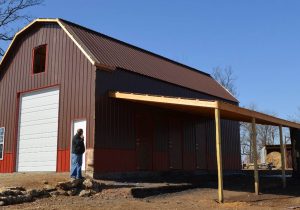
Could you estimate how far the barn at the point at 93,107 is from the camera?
646 inches

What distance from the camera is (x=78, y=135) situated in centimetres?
1441

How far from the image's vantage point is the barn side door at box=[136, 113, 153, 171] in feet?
59.8

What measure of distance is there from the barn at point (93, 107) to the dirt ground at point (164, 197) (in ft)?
7.27

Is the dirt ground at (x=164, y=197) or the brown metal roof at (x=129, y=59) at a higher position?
the brown metal roof at (x=129, y=59)

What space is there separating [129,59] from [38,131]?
17.6 ft

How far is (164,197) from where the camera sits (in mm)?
13547

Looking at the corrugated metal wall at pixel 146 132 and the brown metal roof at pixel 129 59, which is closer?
the corrugated metal wall at pixel 146 132

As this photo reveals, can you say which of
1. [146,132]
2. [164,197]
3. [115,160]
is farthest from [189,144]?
[164,197]

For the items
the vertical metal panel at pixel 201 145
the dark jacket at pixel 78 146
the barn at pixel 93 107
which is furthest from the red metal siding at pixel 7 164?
the vertical metal panel at pixel 201 145

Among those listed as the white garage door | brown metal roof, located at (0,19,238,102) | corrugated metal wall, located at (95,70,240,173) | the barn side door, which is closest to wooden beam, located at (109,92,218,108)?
corrugated metal wall, located at (95,70,240,173)

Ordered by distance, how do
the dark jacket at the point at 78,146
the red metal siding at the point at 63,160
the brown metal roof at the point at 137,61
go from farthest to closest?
1. the brown metal roof at the point at 137,61
2. the red metal siding at the point at 63,160
3. the dark jacket at the point at 78,146

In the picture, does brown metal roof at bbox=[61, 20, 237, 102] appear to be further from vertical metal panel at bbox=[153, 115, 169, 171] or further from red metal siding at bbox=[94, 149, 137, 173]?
red metal siding at bbox=[94, 149, 137, 173]

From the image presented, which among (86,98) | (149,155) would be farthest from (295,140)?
(86,98)

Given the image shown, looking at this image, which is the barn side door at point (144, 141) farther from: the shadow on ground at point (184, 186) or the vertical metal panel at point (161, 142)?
the shadow on ground at point (184, 186)
